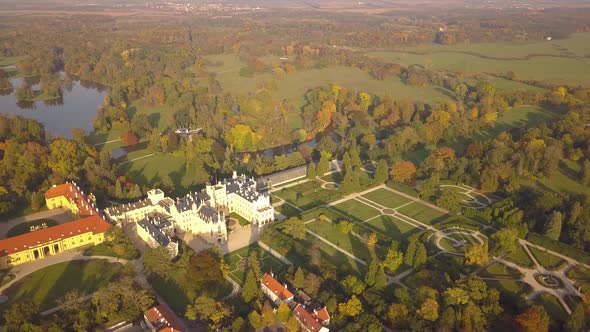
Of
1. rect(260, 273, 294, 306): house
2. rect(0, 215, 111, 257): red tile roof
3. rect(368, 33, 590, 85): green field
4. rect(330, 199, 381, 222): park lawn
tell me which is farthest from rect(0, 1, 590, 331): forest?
rect(0, 215, 111, 257): red tile roof

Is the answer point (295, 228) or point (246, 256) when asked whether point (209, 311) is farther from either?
point (295, 228)

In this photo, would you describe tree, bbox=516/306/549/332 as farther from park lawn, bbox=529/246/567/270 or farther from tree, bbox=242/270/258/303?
tree, bbox=242/270/258/303

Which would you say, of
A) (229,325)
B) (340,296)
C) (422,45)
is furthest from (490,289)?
(422,45)

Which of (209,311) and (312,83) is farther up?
(312,83)

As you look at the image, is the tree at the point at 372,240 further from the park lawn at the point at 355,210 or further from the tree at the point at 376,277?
the tree at the point at 376,277

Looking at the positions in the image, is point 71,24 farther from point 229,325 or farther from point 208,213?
point 229,325

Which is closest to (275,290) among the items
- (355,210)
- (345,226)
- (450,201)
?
(345,226)
